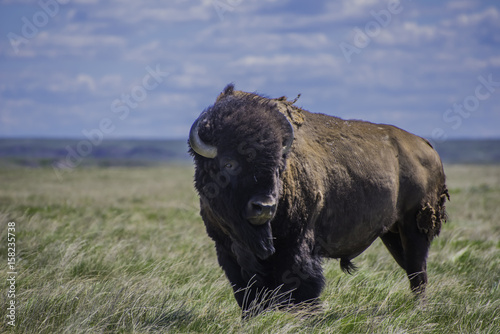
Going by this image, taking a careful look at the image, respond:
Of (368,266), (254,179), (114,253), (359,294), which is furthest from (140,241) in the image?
(254,179)

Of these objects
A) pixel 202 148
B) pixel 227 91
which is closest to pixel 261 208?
pixel 202 148

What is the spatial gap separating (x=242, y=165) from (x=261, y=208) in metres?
0.44

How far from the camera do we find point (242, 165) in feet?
17.0

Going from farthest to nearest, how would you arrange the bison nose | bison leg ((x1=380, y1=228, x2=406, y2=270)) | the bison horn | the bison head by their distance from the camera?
bison leg ((x1=380, y1=228, x2=406, y2=270)) < the bison horn < the bison head < the bison nose

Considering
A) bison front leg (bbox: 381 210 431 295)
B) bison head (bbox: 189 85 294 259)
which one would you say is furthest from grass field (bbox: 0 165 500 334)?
bison head (bbox: 189 85 294 259)

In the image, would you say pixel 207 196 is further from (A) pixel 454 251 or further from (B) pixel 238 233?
(A) pixel 454 251

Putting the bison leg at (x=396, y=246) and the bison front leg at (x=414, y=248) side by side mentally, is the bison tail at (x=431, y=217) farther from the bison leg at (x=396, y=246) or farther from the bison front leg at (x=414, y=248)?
the bison leg at (x=396, y=246)

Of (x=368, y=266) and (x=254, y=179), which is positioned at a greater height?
(x=254, y=179)

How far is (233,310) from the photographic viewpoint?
19.2ft

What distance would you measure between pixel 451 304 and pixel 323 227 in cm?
158

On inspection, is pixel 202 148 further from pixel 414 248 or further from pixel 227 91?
pixel 414 248

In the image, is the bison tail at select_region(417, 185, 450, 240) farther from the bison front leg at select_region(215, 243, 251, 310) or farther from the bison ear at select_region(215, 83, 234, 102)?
the bison ear at select_region(215, 83, 234, 102)

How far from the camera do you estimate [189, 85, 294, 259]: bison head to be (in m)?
5.13

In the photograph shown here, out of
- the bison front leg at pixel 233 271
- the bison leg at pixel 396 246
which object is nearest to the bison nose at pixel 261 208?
the bison front leg at pixel 233 271
